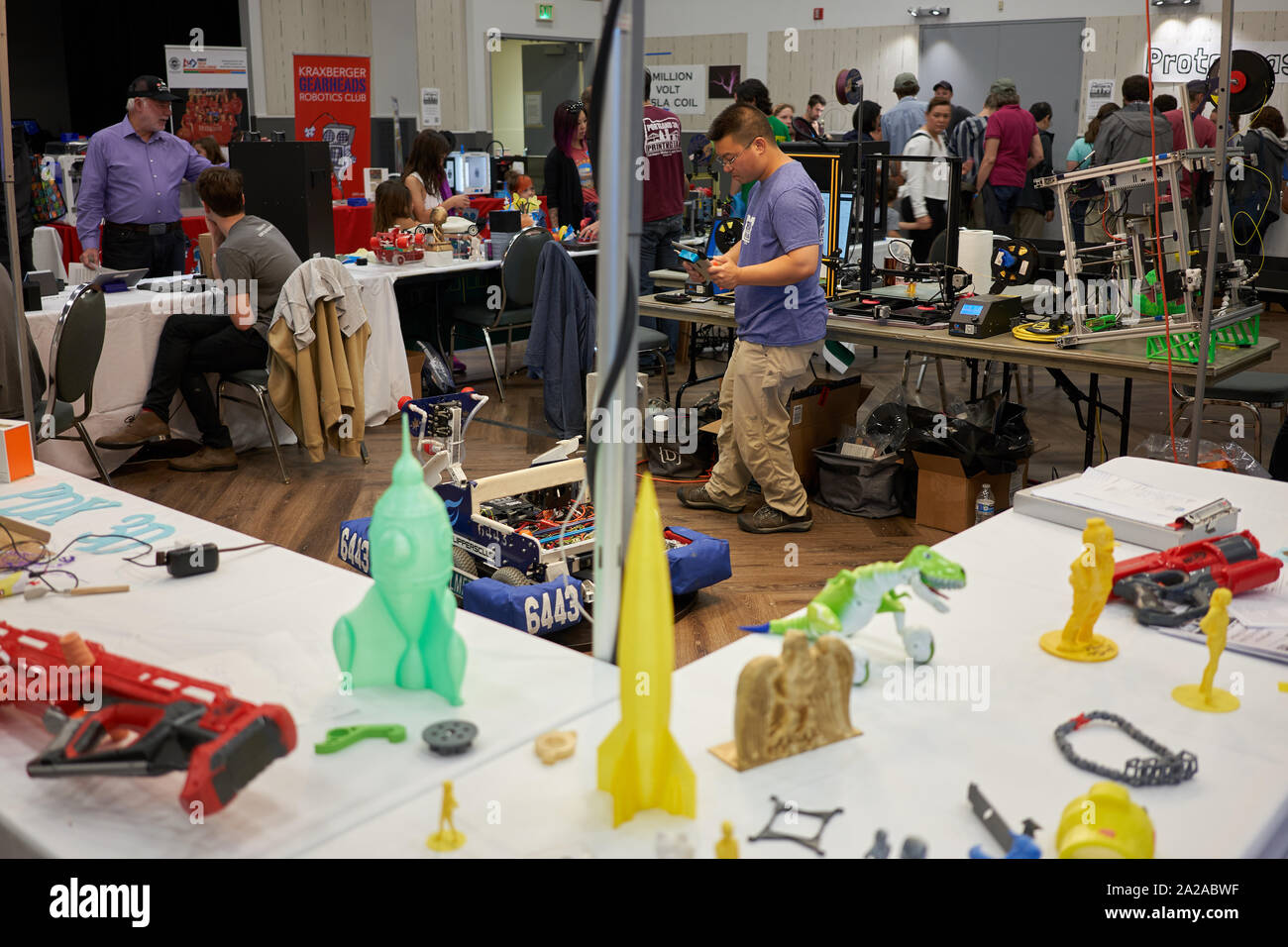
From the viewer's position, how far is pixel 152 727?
1192 millimetres

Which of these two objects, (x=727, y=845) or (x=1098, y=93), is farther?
(x=1098, y=93)

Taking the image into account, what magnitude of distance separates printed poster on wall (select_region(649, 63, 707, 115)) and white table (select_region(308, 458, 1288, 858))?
12.6 meters

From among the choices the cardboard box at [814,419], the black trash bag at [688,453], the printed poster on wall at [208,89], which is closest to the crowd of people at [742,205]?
the cardboard box at [814,419]

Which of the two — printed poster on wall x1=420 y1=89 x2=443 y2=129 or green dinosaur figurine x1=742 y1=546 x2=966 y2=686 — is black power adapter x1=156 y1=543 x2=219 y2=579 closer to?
green dinosaur figurine x1=742 y1=546 x2=966 y2=686

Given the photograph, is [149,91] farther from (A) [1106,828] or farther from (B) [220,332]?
(A) [1106,828]

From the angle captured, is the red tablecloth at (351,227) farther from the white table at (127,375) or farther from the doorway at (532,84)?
the doorway at (532,84)

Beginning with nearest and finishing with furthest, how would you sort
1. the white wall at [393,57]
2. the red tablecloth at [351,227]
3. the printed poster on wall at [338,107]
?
the red tablecloth at [351,227], the printed poster on wall at [338,107], the white wall at [393,57]

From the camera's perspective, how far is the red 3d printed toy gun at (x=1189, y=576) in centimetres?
174

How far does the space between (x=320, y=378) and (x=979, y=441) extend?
8.52 feet

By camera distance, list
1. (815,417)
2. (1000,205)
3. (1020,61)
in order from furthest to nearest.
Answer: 1. (1020,61)
2. (1000,205)
3. (815,417)

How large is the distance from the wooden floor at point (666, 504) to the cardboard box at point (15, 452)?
1.46 m

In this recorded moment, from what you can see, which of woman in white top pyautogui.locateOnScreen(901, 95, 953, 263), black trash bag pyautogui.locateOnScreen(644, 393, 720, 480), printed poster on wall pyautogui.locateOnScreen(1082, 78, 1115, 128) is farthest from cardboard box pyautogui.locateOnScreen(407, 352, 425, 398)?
printed poster on wall pyautogui.locateOnScreen(1082, 78, 1115, 128)

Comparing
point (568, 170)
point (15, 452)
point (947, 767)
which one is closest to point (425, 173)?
point (568, 170)
